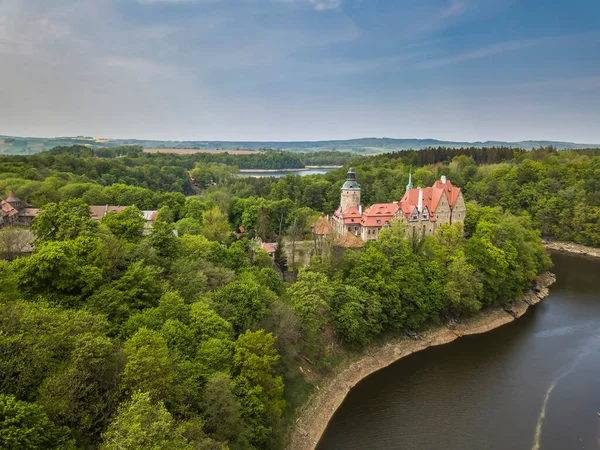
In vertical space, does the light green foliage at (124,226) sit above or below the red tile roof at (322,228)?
above

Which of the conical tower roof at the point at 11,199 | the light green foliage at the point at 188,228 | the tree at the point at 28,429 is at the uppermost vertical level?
the conical tower roof at the point at 11,199

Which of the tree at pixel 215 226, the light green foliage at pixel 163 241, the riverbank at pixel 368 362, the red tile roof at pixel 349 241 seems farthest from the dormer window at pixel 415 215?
the light green foliage at pixel 163 241

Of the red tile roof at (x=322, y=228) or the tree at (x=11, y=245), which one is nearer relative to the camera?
the tree at (x=11, y=245)

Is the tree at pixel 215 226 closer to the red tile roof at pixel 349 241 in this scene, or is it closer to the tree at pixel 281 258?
the tree at pixel 281 258

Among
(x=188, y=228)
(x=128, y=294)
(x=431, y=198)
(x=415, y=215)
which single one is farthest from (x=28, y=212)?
(x=431, y=198)

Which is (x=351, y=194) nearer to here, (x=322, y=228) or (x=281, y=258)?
(x=322, y=228)

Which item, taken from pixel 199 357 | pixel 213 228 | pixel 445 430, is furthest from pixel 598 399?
pixel 213 228

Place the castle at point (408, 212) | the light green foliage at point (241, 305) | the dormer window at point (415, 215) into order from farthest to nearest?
the dormer window at point (415, 215)
the castle at point (408, 212)
the light green foliage at point (241, 305)

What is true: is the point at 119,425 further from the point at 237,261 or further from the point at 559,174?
the point at 559,174
